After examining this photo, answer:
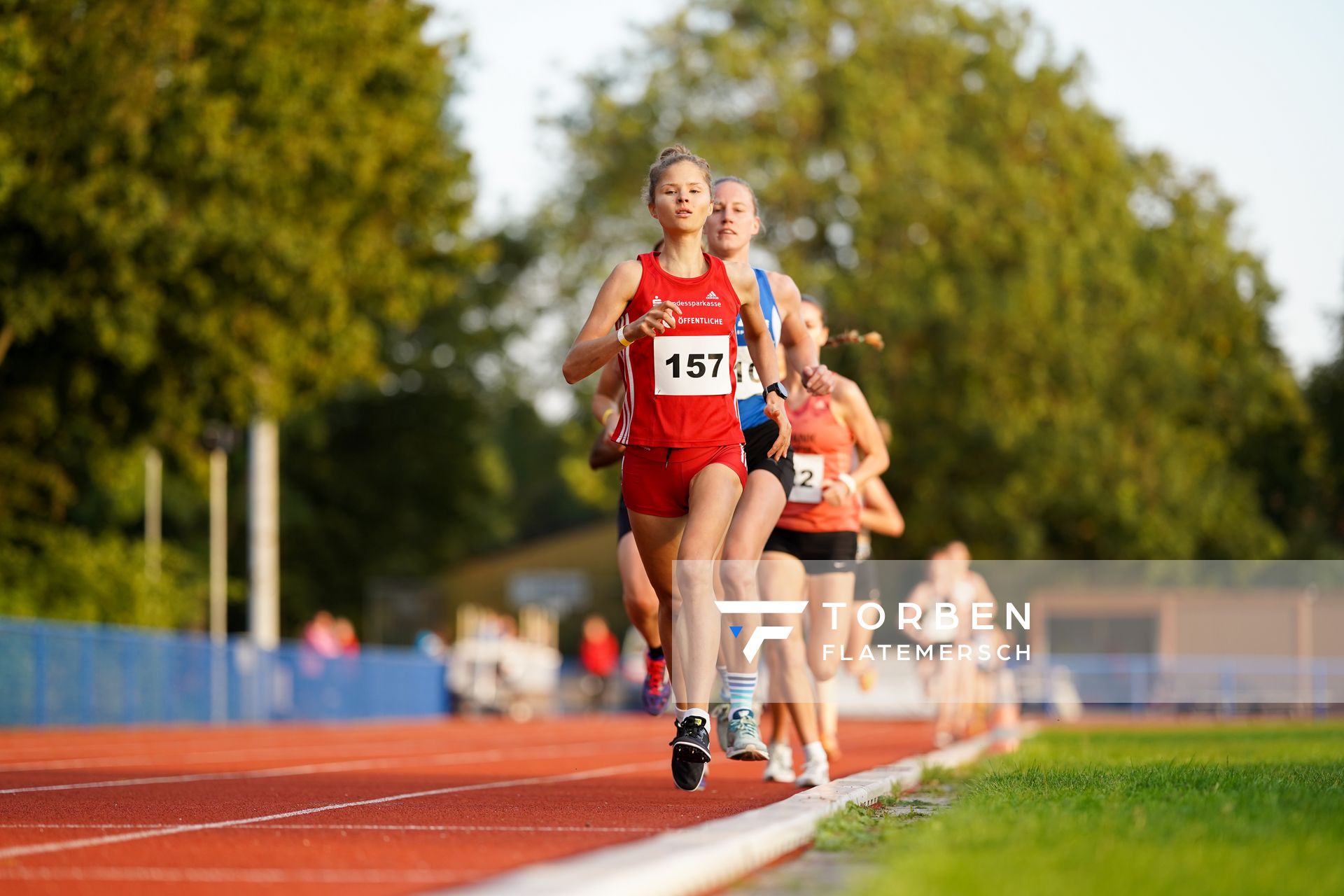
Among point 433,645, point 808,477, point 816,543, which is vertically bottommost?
point 433,645

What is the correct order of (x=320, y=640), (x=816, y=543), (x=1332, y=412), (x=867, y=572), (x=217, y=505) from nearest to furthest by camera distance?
(x=816, y=543) < (x=867, y=572) < (x=320, y=640) < (x=217, y=505) < (x=1332, y=412)

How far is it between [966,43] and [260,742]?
31.1 metres

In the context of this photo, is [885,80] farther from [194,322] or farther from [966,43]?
[194,322]

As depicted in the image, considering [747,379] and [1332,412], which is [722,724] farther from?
[1332,412]

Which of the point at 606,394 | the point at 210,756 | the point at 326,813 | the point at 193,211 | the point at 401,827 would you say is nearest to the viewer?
the point at 401,827

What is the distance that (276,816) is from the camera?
24.8 ft

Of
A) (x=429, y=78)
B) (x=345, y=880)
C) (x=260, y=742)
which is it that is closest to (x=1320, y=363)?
(x=429, y=78)

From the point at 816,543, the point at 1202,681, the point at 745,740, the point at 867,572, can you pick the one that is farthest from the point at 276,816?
the point at 1202,681

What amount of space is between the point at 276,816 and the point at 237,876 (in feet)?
6.61

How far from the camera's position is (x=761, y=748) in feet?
26.9

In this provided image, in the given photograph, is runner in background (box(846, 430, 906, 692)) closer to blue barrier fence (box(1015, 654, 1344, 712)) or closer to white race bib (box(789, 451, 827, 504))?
white race bib (box(789, 451, 827, 504))

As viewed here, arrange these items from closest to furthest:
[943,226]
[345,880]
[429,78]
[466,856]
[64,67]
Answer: [345,880]
[466,856]
[64,67]
[429,78]
[943,226]

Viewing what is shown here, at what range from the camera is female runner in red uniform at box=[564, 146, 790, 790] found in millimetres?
8141

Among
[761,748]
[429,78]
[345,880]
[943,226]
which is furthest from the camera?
[943,226]
